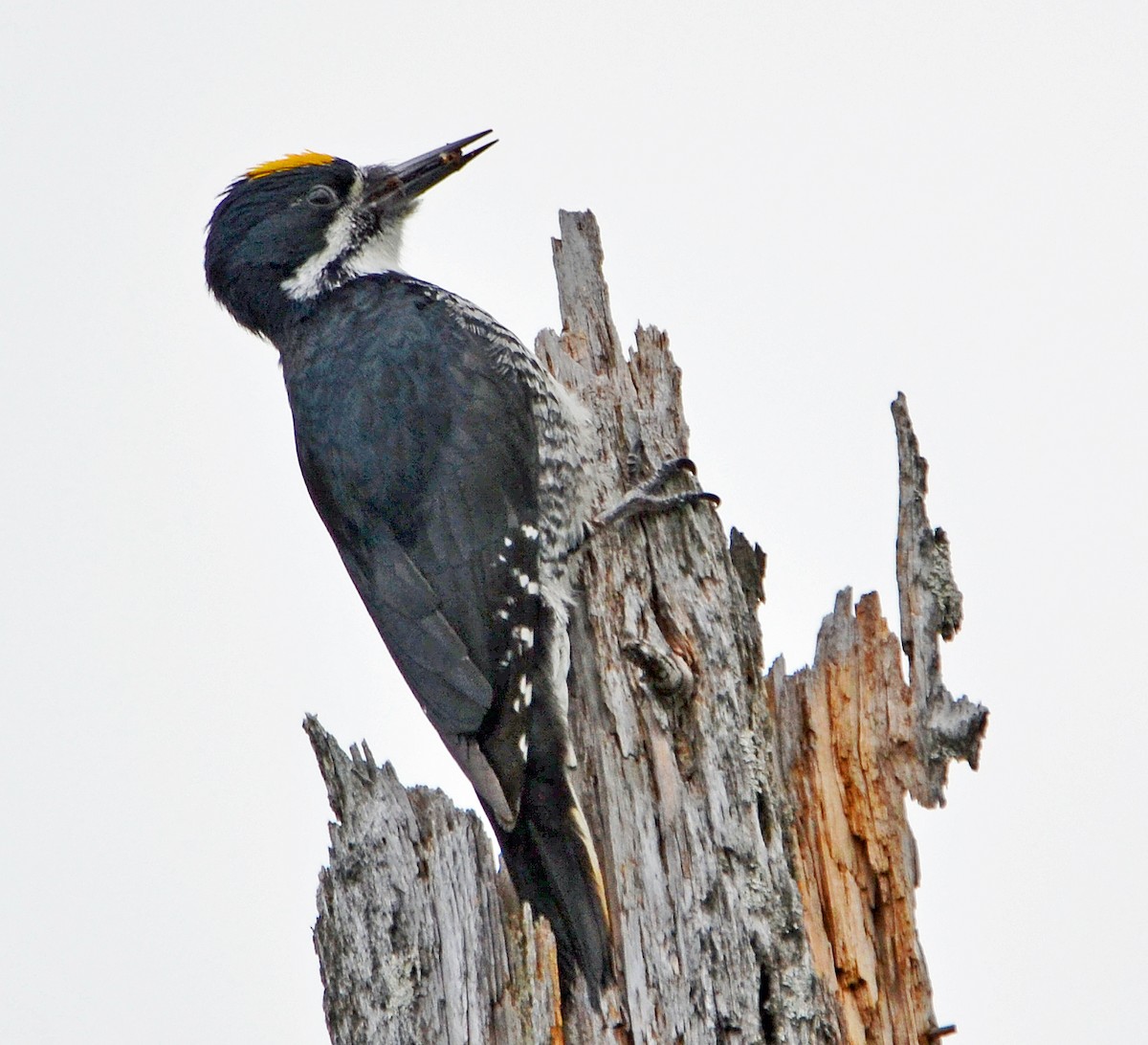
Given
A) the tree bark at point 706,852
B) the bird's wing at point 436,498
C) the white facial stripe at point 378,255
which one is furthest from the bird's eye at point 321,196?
the tree bark at point 706,852

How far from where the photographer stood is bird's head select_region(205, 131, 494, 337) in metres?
4.96

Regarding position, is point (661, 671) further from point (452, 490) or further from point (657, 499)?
point (452, 490)

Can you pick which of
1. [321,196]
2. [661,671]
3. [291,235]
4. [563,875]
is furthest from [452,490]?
[321,196]

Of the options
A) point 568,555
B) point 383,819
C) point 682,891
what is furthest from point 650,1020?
point 568,555

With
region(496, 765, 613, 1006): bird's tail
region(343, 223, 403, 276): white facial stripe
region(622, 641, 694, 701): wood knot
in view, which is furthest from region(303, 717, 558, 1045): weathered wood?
region(343, 223, 403, 276): white facial stripe

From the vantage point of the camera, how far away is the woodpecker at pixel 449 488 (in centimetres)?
353

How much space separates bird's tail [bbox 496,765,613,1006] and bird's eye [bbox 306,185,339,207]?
256 cm

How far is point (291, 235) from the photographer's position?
4.97 meters

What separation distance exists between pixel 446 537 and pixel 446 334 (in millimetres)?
759

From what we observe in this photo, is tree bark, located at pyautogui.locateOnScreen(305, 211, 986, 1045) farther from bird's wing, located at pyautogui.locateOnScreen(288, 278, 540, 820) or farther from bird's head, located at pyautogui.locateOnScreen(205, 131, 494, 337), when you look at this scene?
bird's head, located at pyautogui.locateOnScreen(205, 131, 494, 337)

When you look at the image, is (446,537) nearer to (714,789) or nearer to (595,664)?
(595,664)

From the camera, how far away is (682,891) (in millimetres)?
3139

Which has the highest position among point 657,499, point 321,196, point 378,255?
point 321,196

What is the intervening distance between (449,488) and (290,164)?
5.60 feet
